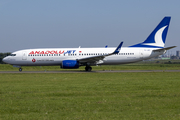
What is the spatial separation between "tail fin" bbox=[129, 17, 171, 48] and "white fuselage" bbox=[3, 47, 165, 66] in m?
1.48

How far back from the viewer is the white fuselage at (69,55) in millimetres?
35719

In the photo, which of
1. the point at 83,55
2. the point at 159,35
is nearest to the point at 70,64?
the point at 83,55

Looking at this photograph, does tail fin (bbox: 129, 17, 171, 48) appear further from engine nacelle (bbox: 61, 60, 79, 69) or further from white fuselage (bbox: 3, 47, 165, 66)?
engine nacelle (bbox: 61, 60, 79, 69)

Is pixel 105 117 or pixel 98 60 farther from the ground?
pixel 98 60

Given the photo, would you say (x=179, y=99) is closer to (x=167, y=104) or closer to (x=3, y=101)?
(x=167, y=104)

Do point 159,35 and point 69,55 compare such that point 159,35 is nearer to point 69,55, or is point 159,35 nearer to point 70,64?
point 69,55

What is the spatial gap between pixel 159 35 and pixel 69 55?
14588 millimetres

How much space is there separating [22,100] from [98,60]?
23872mm

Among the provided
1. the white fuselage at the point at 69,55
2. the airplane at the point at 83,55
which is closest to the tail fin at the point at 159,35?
the airplane at the point at 83,55

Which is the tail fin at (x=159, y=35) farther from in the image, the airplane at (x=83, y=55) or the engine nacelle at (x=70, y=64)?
the engine nacelle at (x=70, y=64)

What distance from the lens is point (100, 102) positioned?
10664mm

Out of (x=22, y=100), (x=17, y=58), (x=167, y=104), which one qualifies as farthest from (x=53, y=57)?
(x=167, y=104)

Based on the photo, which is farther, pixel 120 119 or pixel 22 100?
pixel 22 100

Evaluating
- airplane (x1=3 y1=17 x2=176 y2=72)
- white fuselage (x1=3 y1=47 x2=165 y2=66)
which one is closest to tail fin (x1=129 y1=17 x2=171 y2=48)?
airplane (x1=3 y1=17 x2=176 y2=72)
